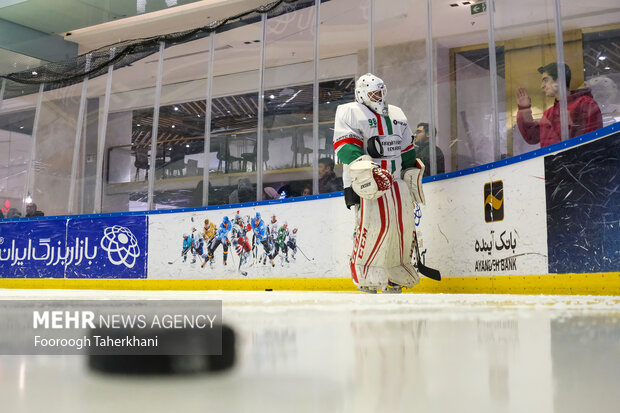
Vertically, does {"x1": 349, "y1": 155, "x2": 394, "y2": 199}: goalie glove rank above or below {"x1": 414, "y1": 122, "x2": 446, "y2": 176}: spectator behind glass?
below

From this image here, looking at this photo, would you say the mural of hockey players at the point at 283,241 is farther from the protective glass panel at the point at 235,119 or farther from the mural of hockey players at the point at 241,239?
the protective glass panel at the point at 235,119

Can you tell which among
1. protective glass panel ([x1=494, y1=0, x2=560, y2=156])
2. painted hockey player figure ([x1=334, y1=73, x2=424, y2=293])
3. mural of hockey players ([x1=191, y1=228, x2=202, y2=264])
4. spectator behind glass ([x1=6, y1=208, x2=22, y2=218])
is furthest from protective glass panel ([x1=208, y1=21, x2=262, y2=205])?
spectator behind glass ([x1=6, y1=208, x2=22, y2=218])

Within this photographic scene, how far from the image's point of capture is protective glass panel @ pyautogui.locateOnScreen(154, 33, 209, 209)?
683 cm

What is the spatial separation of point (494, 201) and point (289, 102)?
2680 millimetres

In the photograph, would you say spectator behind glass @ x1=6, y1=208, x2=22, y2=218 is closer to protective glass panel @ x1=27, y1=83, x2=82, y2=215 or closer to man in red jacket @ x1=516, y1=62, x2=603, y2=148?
protective glass panel @ x1=27, y1=83, x2=82, y2=215

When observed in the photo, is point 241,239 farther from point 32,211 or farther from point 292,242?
point 32,211

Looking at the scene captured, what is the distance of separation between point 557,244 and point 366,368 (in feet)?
10.8

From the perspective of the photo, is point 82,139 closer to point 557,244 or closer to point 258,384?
point 557,244

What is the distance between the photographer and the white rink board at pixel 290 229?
17.9ft

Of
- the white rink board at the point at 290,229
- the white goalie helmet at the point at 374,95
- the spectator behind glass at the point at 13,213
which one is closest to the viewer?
the white goalie helmet at the point at 374,95

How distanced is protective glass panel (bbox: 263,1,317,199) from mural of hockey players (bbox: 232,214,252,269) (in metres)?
0.38

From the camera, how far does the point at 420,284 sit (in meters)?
4.84

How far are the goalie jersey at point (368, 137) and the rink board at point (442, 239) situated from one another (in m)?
0.60

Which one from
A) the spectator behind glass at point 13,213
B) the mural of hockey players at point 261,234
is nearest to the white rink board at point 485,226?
the mural of hockey players at point 261,234
